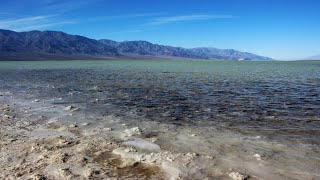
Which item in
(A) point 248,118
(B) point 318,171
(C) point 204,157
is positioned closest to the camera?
(B) point 318,171

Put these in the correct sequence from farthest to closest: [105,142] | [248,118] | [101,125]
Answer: [248,118] → [101,125] → [105,142]

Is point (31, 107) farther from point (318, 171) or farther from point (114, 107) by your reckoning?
point (318, 171)

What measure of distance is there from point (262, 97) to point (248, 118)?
6.32 metres

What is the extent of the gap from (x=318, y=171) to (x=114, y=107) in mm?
9724

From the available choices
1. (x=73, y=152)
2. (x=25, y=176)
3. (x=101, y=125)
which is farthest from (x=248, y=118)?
(x=25, y=176)

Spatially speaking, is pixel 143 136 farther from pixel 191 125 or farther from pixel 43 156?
pixel 43 156

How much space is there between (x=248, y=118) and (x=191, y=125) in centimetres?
252

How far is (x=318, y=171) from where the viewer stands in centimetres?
636

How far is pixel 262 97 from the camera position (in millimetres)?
17672

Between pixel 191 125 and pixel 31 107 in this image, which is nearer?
pixel 191 125

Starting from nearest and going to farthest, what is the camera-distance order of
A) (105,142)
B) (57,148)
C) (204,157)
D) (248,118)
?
(204,157) < (57,148) < (105,142) < (248,118)

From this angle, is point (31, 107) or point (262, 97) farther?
point (262, 97)

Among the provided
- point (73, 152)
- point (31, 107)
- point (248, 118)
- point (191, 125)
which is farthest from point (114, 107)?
point (73, 152)

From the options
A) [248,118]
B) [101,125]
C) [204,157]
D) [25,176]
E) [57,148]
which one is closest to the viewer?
[25,176]
